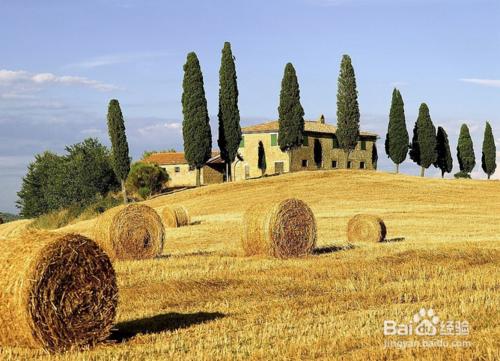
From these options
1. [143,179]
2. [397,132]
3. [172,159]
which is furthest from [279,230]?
[172,159]

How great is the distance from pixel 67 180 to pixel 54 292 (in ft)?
285

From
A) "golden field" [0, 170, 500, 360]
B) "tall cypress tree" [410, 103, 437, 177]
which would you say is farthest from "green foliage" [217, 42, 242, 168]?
"golden field" [0, 170, 500, 360]

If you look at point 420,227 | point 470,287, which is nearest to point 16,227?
point 420,227

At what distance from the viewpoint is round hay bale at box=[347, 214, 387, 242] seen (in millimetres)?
30547

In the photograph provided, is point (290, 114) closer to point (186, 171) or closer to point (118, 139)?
point (118, 139)

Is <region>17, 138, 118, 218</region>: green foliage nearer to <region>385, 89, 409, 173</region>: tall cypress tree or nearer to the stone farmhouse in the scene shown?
the stone farmhouse

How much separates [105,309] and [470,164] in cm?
9133

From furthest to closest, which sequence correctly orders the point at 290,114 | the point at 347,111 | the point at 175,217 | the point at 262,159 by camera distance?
the point at 262,159 < the point at 347,111 < the point at 290,114 < the point at 175,217

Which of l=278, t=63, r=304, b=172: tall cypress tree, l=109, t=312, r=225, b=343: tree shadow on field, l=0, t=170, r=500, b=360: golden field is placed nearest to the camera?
l=0, t=170, r=500, b=360: golden field

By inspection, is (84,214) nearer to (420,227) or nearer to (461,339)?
(420,227)

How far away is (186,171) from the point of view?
90.3 m

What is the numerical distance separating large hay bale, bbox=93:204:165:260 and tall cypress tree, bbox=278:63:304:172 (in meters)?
49.1

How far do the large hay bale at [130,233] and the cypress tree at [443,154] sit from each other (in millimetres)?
73744

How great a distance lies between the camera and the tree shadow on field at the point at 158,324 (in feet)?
39.8
